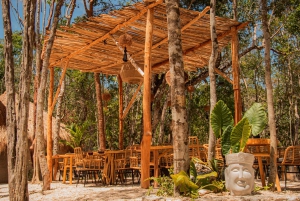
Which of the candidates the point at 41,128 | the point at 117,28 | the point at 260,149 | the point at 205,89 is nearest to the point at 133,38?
the point at 117,28

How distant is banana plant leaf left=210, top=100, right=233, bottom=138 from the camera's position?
4.82 m

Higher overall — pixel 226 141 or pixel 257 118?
pixel 257 118

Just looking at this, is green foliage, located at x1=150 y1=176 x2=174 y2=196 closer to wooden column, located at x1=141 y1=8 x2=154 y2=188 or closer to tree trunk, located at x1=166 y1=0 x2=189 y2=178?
tree trunk, located at x1=166 y1=0 x2=189 y2=178

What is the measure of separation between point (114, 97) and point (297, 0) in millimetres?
9860

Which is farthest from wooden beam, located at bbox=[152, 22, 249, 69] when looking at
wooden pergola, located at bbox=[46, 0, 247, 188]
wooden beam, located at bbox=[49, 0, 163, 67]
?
wooden beam, located at bbox=[49, 0, 163, 67]

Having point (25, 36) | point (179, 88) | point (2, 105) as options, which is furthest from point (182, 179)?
point (2, 105)

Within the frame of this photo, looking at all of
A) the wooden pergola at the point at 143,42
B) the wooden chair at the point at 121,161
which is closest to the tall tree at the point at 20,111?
the wooden pergola at the point at 143,42

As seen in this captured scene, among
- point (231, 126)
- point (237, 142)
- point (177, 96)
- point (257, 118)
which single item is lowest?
point (237, 142)

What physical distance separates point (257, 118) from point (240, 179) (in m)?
1.14

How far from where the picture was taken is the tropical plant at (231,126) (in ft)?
14.8

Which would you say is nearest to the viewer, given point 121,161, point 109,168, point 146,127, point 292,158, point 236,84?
point 292,158

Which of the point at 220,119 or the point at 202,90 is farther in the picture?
the point at 202,90

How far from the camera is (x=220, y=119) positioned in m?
4.87

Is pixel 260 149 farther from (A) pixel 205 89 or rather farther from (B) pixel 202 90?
(A) pixel 205 89
